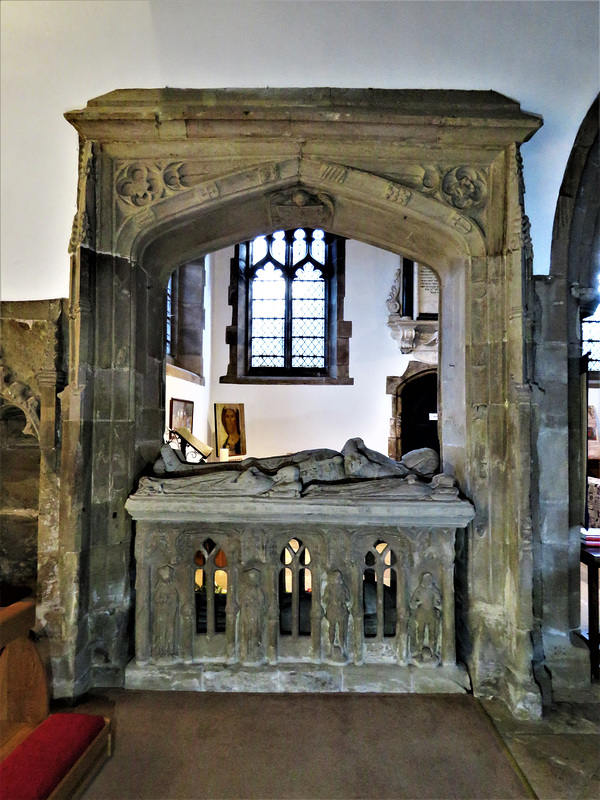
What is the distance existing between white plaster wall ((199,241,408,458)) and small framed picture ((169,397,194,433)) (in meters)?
1.09

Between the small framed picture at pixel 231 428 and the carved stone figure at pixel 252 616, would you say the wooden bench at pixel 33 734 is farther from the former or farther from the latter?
the small framed picture at pixel 231 428

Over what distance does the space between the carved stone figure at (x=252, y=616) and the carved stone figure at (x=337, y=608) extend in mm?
366

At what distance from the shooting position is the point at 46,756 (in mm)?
1540

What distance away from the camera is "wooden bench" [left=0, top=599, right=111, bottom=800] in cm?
147

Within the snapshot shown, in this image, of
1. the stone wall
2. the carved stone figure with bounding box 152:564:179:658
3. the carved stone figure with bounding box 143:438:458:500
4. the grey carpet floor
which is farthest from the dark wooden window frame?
the grey carpet floor

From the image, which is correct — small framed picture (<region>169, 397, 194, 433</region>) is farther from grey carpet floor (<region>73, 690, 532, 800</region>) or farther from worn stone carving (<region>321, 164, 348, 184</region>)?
worn stone carving (<region>321, 164, 348, 184</region>)

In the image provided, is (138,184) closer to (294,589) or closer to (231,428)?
(294,589)

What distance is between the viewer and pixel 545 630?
2498mm

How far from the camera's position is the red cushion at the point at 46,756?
143 cm

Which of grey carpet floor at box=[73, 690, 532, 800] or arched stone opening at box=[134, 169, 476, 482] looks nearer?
grey carpet floor at box=[73, 690, 532, 800]

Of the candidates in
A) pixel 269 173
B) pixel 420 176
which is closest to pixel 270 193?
pixel 269 173

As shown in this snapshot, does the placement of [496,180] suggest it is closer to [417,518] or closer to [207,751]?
[417,518]

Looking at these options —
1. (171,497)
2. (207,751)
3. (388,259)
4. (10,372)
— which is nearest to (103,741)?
(207,751)

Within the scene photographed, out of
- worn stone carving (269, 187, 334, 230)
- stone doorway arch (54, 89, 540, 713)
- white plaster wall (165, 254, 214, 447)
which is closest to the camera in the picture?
stone doorway arch (54, 89, 540, 713)
